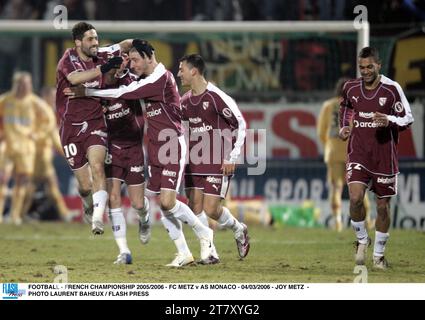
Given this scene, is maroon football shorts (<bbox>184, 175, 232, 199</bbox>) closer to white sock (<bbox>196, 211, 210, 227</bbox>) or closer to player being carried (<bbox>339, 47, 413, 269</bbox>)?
white sock (<bbox>196, 211, 210, 227</bbox>)

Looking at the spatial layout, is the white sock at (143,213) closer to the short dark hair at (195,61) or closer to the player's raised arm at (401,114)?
the short dark hair at (195,61)

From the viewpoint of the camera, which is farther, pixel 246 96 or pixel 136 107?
pixel 246 96

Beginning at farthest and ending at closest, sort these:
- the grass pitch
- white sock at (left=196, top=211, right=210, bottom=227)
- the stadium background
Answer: the stadium background, white sock at (left=196, top=211, right=210, bottom=227), the grass pitch

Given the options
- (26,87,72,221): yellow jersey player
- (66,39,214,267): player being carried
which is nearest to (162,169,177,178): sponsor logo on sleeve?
(66,39,214,267): player being carried

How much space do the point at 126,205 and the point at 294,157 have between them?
8.23 ft

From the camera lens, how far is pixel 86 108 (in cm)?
1021

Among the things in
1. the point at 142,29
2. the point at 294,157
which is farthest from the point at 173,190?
the point at 294,157

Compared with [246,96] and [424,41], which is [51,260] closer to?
[246,96]

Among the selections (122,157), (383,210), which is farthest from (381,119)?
(122,157)

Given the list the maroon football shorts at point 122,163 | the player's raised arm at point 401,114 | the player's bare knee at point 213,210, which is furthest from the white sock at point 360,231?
the maroon football shorts at point 122,163

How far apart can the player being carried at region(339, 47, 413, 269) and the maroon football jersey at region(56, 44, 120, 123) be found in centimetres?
226

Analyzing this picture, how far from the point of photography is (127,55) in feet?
33.8

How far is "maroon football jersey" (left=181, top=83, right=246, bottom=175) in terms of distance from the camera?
10.2 meters

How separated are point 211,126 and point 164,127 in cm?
49
